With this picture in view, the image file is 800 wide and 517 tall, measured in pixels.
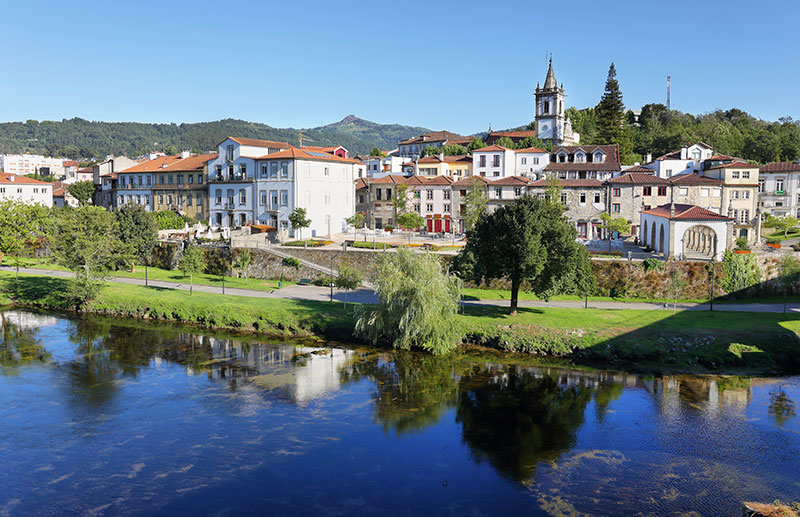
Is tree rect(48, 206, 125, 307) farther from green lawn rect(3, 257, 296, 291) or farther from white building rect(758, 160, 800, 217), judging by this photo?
white building rect(758, 160, 800, 217)

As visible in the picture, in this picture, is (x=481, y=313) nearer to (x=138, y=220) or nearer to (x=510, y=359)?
(x=510, y=359)

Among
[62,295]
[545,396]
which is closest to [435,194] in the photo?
[62,295]

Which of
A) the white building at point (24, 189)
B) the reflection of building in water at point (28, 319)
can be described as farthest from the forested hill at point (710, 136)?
the white building at point (24, 189)

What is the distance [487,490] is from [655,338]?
19.6 metres

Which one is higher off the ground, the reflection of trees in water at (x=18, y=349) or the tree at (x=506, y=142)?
the tree at (x=506, y=142)

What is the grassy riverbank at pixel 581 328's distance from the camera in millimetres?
36375

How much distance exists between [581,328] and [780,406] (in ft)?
38.6

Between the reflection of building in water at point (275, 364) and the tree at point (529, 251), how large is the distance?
35.3 ft

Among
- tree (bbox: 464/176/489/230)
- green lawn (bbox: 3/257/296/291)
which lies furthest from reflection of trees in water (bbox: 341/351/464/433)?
tree (bbox: 464/176/489/230)

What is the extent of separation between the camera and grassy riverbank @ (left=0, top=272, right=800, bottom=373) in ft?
119

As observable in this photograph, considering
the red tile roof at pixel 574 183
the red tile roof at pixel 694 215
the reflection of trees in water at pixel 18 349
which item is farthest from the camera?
the red tile roof at pixel 574 183

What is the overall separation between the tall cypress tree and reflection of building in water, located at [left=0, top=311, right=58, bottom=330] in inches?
3106

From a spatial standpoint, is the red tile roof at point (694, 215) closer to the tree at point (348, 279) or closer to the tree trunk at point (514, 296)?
the tree trunk at point (514, 296)

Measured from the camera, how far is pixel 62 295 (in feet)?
172
